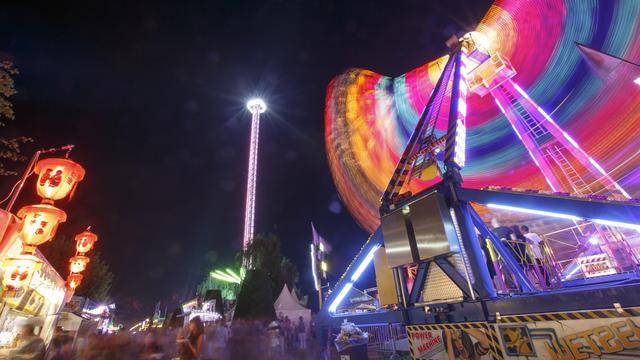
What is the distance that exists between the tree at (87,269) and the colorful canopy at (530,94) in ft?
103

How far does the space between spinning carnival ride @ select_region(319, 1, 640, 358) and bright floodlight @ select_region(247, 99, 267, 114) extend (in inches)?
1350

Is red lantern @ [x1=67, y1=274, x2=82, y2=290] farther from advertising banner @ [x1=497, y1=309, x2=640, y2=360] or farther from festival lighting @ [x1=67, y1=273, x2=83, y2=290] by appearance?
advertising banner @ [x1=497, y1=309, x2=640, y2=360]

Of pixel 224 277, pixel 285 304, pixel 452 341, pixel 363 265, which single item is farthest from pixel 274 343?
pixel 224 277

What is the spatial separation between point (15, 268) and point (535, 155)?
2060cm

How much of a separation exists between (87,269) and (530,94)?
4668 centimetres

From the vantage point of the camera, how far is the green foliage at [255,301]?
2105cm

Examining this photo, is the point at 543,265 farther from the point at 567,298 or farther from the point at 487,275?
the point at 567,298

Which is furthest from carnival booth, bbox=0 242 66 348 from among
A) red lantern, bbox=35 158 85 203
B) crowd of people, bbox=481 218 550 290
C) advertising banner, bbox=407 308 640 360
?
crowd of people, bbox=481 218 550 290

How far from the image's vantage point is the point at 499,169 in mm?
16562

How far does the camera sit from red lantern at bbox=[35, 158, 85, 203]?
9.94 metres

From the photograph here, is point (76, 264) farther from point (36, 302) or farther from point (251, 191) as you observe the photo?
point (251, 191)

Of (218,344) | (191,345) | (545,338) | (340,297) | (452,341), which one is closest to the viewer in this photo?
(545,338)

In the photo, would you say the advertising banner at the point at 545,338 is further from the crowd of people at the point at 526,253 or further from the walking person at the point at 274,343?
the walking person at the point at 274,343

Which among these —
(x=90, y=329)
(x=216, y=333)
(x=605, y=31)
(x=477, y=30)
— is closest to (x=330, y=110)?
(x=477, y=30)
